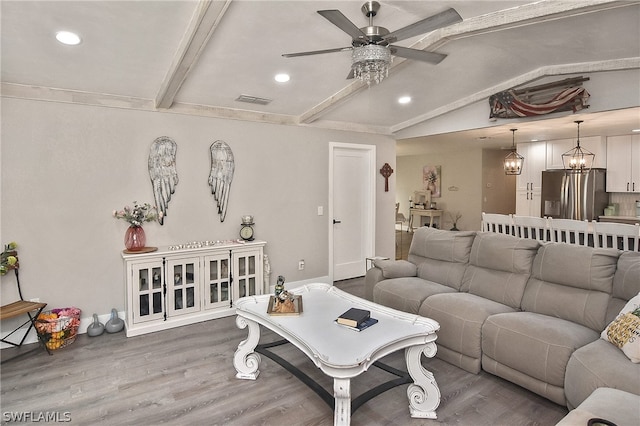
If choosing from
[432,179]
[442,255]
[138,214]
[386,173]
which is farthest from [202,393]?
[432,179]

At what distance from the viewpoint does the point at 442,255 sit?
3.86 metres

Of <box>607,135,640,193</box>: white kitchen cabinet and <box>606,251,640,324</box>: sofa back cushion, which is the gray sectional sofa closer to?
<box>606,251,640,324</box>: sofa back cushion

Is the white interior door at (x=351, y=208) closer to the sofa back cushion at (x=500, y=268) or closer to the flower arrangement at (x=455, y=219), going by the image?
the sofa back cushion at (x=500, y=268)

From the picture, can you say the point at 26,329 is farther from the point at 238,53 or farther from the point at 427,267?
the point at 427,267

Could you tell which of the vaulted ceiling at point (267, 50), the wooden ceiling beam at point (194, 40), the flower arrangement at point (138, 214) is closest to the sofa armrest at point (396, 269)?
the vaulted ceiling at point (267, 50)

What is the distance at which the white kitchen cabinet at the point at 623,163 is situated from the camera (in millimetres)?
6207

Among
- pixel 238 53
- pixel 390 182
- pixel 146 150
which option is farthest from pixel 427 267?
pixel 146 150

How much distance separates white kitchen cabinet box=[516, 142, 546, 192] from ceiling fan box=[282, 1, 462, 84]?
19.5ft

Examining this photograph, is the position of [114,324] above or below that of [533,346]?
below

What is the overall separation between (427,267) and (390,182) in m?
2.42

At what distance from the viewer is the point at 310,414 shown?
2404 mm

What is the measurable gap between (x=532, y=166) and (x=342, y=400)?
7.05 metres

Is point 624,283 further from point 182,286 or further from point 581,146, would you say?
point 581,146

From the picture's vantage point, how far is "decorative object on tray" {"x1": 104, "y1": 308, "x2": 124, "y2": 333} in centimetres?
374
